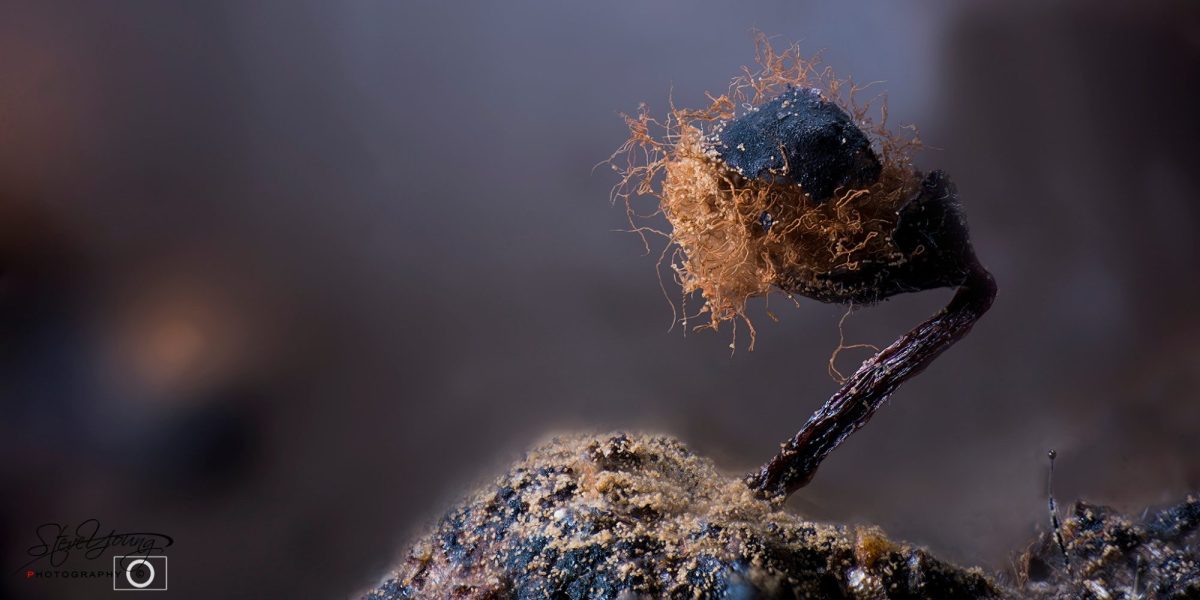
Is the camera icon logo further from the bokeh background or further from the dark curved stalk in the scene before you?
the dark curved stalk

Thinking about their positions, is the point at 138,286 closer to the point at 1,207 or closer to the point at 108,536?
the point at 1,207

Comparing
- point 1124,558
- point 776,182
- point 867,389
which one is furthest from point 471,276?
point 1124,558

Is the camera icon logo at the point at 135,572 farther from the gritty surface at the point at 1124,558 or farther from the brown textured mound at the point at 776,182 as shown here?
Result: the gritty surface at the point at 1124,558

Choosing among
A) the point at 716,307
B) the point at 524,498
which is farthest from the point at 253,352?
the point at 716,307

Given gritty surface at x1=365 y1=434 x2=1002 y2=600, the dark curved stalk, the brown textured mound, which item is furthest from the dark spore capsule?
gritty surface at x1=365 y1=434 x2=1002 y2=600

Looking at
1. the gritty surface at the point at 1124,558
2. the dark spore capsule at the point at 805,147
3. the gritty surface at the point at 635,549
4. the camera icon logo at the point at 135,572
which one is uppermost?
the dark spore capsule at the point at 805,147


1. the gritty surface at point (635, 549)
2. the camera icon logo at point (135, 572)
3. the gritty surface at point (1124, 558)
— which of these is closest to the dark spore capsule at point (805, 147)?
the gritty surface at point (635, 549)

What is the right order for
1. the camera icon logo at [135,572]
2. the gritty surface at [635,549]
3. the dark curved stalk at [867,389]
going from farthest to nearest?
1. the dark curved stalk at [867,389]
2. the camera icon logo at [135,572]
3. the gritty surface at [635,549]
